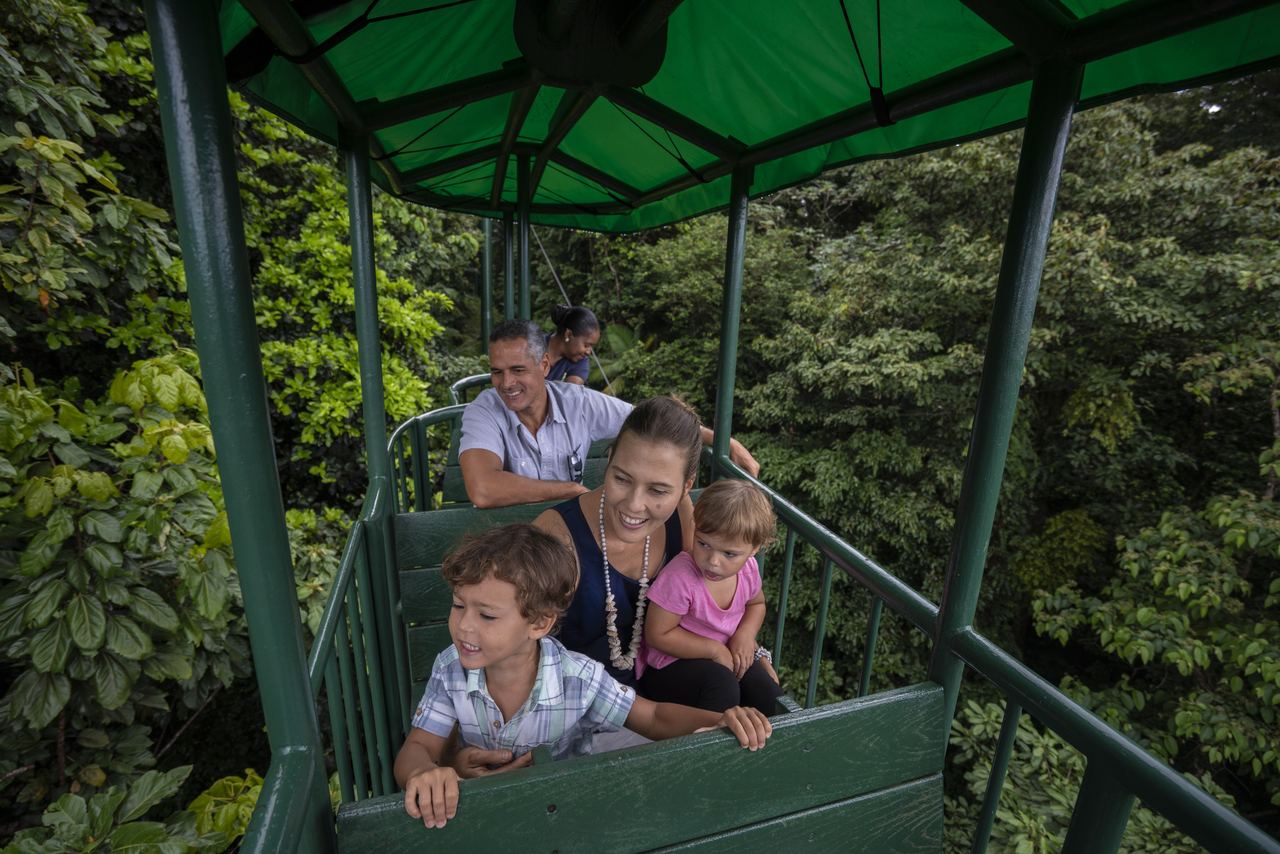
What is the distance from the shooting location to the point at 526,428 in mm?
2609

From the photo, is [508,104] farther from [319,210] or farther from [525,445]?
[319,210]

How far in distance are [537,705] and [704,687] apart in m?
0.50

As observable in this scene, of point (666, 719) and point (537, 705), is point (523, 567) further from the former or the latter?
point (666, 719)

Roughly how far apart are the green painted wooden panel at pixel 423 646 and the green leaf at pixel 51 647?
0.94 m

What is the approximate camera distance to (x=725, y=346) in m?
2.96

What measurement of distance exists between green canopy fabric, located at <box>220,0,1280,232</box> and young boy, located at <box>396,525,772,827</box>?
110 centimetres

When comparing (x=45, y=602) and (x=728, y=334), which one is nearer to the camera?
(x=45, y=602)

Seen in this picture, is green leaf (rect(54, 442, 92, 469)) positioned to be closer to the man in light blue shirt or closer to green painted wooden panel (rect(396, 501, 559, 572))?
green painted wooden panel (rect(396, 501, 559, 572))

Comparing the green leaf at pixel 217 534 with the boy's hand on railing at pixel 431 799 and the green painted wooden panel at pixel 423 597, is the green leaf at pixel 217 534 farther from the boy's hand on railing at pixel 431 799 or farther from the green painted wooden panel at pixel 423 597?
the boy's hand on railing at pixel 431 799

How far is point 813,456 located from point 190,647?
789 centimetres

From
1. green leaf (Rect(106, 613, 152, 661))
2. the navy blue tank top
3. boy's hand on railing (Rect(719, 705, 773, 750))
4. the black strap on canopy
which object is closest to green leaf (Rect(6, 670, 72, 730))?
green leaf (Rect(106, 613, 152, 661))

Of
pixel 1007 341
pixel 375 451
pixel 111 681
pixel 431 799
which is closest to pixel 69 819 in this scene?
pixel 111 681

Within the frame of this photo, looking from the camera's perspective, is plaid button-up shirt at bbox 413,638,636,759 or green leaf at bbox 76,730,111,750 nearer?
plaid button-up shirt at bbox 413,638,636,759

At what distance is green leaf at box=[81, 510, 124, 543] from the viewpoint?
181cm
